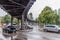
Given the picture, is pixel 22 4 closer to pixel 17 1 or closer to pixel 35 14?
pixel 17 1

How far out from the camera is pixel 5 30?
32.1m

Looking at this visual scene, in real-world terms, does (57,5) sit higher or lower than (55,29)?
higher

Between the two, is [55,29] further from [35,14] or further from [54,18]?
[35,14]

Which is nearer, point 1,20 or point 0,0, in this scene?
point 0,0

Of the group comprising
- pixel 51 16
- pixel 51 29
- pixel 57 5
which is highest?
pixel 57 5

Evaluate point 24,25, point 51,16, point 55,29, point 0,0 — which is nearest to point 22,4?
point 0,0

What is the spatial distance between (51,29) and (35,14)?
1726 inches

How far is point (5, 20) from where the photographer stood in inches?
2872

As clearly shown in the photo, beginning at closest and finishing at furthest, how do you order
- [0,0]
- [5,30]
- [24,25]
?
1. [0,0]
2. [5,30]
3. [24,25]

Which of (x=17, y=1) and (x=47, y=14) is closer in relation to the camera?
(x=17, y=1)

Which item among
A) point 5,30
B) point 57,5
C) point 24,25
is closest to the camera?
point 5,30

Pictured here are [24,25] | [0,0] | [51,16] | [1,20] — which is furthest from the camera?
[1,20]

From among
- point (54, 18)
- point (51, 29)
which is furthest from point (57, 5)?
point (51, 29)

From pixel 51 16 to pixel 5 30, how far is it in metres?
16.2
